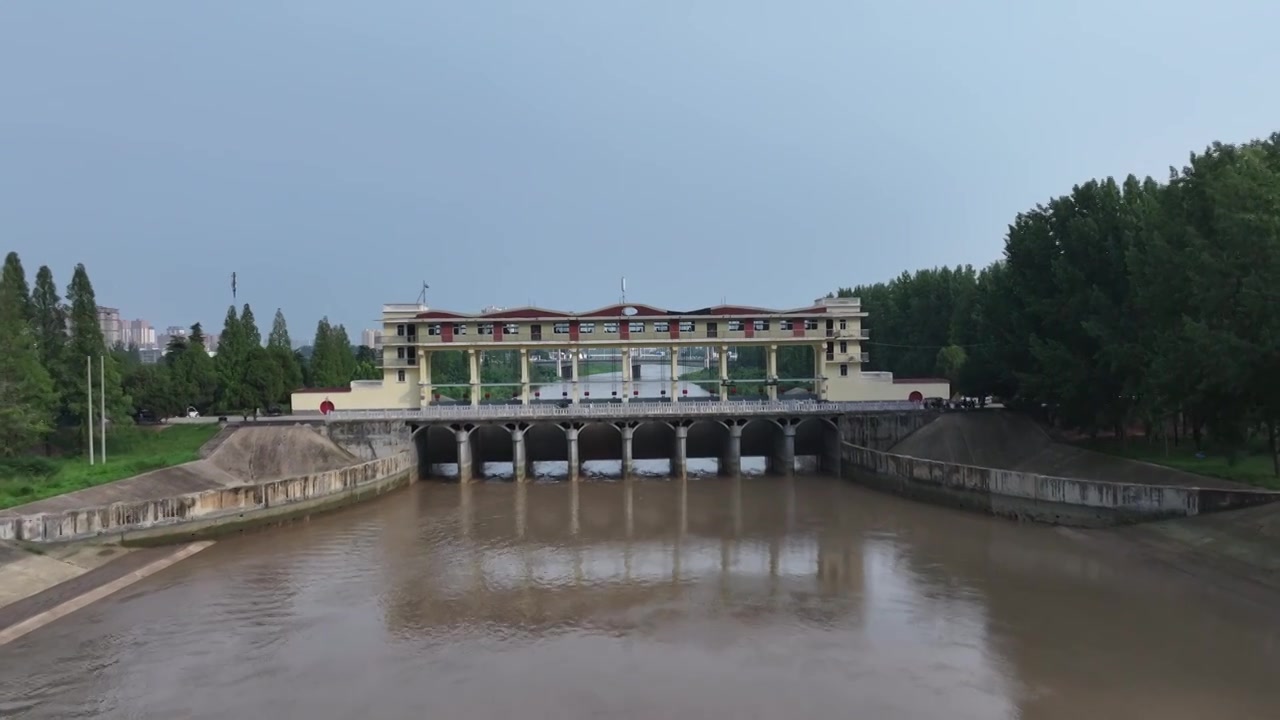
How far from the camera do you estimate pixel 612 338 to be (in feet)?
178

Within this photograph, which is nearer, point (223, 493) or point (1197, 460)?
point (1197, 460)

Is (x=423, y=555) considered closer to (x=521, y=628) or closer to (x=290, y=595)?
(x=290, y=595)

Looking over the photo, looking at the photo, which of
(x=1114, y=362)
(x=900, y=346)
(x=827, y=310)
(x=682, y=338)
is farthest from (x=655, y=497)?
(x=900, y=346)

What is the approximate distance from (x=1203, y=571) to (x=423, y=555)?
27.1 metres

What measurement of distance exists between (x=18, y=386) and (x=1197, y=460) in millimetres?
55781

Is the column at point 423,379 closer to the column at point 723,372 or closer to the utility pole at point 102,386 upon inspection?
the utility pole at point 102,386

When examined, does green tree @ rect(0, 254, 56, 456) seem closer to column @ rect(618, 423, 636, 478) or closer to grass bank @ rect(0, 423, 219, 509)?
grass bank @ rect(0, 423, 219, 509)

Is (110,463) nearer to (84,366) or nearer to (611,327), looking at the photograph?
(84,366)

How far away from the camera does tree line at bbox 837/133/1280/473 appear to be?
94.1 ft

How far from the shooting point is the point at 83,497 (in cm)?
3284

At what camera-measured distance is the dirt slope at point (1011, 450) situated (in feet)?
114

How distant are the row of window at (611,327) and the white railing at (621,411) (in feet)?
18.6

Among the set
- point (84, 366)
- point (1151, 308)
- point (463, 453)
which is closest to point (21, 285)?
point (84, 366)

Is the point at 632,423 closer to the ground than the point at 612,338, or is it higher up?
closer to the ground
